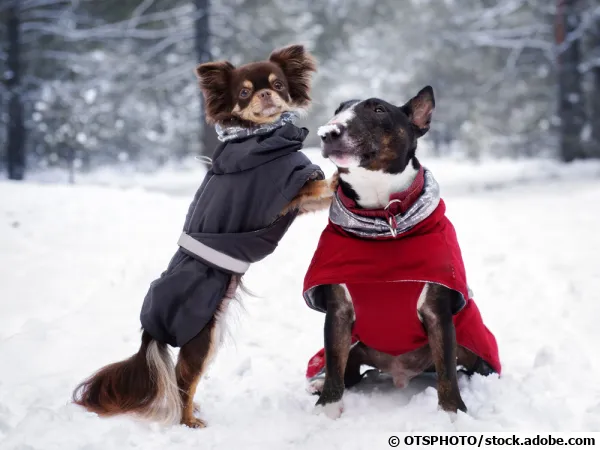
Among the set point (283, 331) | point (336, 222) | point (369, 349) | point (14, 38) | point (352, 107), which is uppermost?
point (14, 38)

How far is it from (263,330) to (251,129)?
83.1 inches

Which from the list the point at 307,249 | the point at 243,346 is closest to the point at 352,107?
the point at 243,346

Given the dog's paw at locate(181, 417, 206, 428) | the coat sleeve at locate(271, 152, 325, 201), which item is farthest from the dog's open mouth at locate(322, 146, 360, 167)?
the dog's paw at locate(181, 417, 206, 428)

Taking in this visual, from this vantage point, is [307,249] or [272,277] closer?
[272,277]

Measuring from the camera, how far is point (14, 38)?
14.4 meters

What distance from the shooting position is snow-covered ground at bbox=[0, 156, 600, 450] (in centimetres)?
286

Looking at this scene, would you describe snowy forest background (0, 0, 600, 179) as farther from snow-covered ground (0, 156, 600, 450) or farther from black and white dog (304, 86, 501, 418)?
black and white dog (304, 86, 501, 418)

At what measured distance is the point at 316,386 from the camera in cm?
348

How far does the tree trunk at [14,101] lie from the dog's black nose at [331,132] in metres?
14.0

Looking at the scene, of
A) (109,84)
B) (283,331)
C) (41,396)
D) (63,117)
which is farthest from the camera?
(109,84)

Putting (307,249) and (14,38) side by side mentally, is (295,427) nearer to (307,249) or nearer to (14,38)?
(307,249)

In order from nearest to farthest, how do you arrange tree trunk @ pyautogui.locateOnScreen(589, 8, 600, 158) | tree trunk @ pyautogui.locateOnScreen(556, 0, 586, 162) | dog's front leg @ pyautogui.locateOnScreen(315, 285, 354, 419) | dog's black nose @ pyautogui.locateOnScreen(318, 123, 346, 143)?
dog's black nose @ pyautogui.locateOnScreen(318, 123, 346, 143)
dog's front leg @ pyautogui.locateOnScreen(315, 285, 354, 419)
tree trunk @ pyautogui.locateOnScreen(556, 0, 586, 162)
tree trunk @ pyautogui.locateOnScreen(589, 8, 600, 158)

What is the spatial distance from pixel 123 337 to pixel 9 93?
41.4 ft

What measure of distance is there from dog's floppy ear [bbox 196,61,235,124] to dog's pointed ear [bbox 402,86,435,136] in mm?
1015
